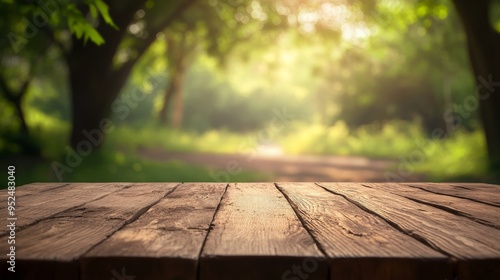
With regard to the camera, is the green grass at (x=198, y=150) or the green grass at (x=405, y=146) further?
the green grass at (x=405, y=146)

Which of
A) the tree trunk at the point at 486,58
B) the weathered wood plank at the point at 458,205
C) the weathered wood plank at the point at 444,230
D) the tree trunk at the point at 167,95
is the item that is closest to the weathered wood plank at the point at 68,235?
the weathered wood plank at the point at 444,230

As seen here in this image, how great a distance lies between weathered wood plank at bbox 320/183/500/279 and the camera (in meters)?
0.98

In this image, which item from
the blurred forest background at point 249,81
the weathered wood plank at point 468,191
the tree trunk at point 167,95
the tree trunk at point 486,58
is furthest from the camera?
the tree trunk at point 167,95

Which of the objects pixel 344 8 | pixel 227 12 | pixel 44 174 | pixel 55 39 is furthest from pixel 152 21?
pixel 344 8

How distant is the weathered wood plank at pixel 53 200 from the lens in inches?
55.6

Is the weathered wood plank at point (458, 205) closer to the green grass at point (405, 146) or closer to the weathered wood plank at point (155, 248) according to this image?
the weathered wood plank at point (155, 248)

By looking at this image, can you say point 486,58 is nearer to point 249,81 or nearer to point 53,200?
point 53,200

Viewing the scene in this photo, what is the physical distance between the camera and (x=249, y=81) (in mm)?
31297

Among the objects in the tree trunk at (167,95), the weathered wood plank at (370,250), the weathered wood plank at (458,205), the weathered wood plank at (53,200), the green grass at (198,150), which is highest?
the tree trunk at (167,95)

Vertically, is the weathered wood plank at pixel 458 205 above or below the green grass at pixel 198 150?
below

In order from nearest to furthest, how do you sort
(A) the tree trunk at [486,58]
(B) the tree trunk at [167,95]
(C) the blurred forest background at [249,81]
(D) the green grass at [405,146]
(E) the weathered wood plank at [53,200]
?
(E) the weathered wood plank at [53,200] < (A) the tree trunk at [486,58] < (C) the blurred forest background at [249,81] < (D) the green grass at [405,146] < (B) the tree trunk at [167,95]

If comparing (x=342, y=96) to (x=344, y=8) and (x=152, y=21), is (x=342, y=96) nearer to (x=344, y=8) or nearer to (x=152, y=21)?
(x=344, y=8)

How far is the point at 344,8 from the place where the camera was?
12.8 meters

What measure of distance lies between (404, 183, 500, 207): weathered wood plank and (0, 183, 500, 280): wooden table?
0.11 feet
